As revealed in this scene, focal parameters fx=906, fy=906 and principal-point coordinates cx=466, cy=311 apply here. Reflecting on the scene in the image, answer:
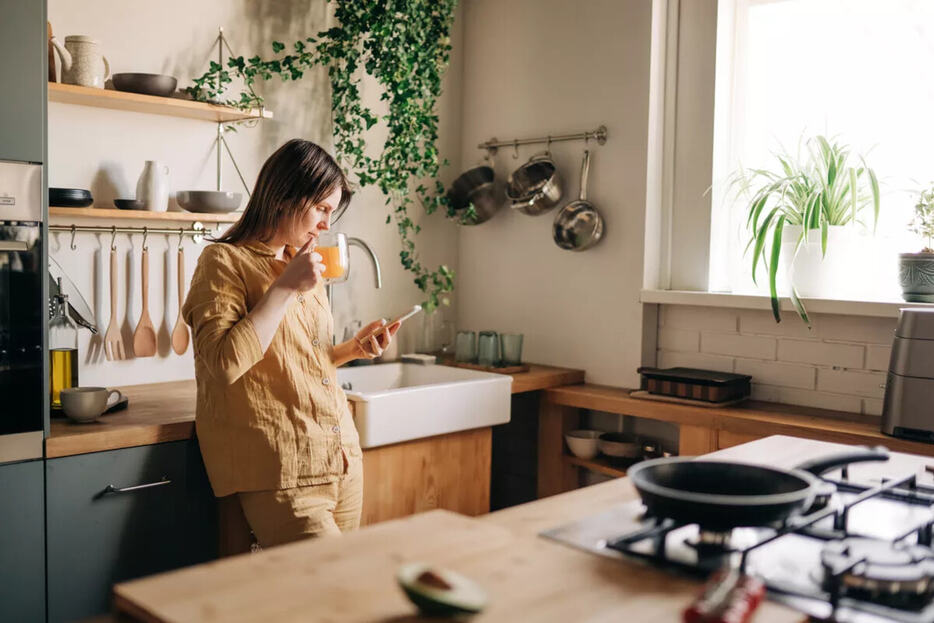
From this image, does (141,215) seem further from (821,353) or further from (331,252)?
(821,353)

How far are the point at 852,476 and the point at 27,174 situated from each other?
76.7 inches

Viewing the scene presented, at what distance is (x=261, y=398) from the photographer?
2.19 m

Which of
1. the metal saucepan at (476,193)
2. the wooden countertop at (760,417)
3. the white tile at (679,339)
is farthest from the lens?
the metal saucepan at (476,193)

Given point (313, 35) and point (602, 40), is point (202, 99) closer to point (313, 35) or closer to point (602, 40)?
point (313, 35)

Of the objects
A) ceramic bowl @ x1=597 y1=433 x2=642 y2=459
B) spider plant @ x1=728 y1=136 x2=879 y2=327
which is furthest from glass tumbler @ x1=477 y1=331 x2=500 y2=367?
spider plant @ x1=728 y1=136 x2=879 y2=327

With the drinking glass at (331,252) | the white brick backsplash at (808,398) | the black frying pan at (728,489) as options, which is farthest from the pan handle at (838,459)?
the white brick backsplash at (808,398)

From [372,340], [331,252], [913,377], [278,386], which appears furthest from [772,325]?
[278,386]

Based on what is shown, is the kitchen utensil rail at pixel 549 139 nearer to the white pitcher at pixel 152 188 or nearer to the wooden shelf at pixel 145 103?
the wooden shelf at pixel 145 103

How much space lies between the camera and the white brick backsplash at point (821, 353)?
2.95 m

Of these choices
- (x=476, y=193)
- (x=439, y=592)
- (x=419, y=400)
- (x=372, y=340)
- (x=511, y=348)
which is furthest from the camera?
(x=476, y=193)

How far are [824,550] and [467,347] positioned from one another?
245 centimetres

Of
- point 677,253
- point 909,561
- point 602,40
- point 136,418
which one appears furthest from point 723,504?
point 602,40

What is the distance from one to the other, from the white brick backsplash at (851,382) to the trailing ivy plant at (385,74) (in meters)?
1.48

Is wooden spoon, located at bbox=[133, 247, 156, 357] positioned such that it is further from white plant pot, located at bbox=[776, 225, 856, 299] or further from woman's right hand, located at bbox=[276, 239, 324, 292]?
white plant pot, located at bbox=[776, 225, 856, 299]
